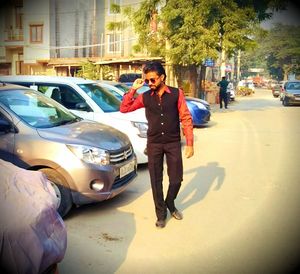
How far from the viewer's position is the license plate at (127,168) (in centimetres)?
484

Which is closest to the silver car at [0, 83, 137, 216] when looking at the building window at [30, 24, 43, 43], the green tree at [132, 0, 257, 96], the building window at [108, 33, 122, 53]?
the green tree at [132, 0, 257, 96]

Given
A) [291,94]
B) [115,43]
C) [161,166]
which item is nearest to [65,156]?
[161,166]

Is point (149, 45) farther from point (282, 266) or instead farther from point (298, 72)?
point (298, 72)

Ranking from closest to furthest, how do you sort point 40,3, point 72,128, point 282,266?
point 282,266, point 72,128, point 40,3

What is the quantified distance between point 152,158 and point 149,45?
14.1 m

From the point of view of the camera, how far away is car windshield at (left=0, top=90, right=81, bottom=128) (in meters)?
4.86

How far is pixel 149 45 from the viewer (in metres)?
17.7

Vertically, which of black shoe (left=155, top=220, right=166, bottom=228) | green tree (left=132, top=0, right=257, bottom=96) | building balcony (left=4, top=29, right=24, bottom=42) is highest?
building balcony (left=4, top=29, right=24, bottom=42)

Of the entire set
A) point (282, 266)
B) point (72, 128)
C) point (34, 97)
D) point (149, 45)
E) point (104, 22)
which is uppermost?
point (104, 22)

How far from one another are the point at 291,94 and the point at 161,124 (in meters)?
21.9

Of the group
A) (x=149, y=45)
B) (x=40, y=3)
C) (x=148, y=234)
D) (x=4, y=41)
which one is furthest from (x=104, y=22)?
(x=148, y=234)

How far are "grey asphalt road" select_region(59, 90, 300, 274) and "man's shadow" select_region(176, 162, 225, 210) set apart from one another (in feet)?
0.05

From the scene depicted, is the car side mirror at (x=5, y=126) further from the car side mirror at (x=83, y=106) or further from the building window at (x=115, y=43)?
the building window at (x=115, y=43)

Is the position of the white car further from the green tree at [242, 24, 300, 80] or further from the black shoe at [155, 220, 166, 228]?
the green tree at [242, 24, 300, 80]
